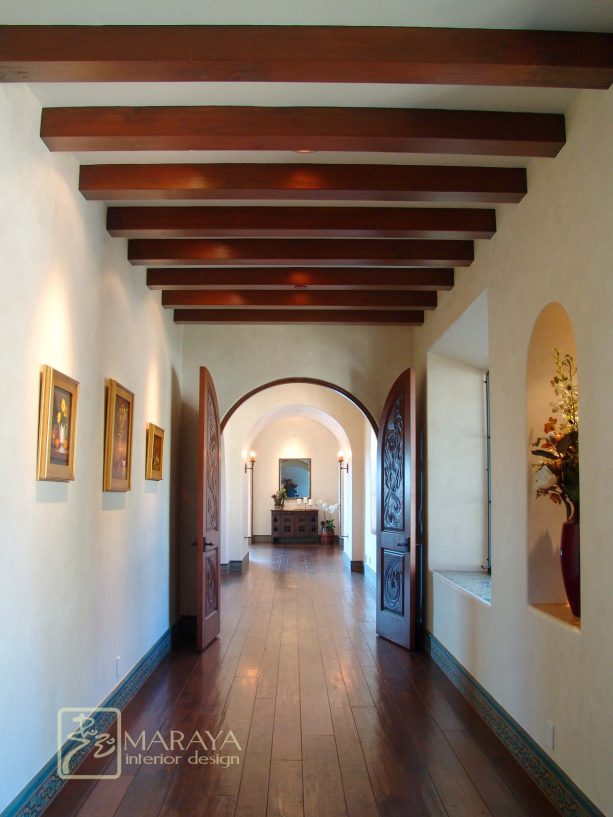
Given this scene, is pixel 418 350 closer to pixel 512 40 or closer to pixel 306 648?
pixel 306 648

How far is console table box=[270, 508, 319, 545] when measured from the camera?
2050 cm

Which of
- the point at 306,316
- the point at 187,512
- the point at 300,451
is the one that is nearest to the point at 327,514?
the point at 300,451

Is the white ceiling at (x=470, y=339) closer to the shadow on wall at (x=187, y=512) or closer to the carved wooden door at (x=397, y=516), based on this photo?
the carved wooden door at (x=397, y=516)

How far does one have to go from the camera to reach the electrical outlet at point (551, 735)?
378cm

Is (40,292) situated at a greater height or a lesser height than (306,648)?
greater

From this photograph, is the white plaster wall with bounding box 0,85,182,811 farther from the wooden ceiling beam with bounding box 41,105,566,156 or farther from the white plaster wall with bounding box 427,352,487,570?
the white plaster wall with bounding box 427,352,487,570

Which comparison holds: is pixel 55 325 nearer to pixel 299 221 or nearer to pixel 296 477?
pixel 299 221

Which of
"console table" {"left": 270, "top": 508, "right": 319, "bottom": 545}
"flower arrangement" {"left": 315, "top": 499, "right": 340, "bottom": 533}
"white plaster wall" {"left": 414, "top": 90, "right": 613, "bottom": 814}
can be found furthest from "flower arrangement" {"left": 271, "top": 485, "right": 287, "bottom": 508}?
"white plaster wall" {"left": 414, "top": 90, "right": 613, "bottom": 814}

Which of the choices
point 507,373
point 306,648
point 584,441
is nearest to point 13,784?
point 584,441

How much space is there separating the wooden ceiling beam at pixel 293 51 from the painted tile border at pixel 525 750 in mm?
3174

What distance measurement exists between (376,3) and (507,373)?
2497mm

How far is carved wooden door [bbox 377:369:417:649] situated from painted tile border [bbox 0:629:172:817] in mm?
2388

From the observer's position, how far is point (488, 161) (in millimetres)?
4367

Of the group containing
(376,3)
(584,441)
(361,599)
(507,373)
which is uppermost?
(376,3)
